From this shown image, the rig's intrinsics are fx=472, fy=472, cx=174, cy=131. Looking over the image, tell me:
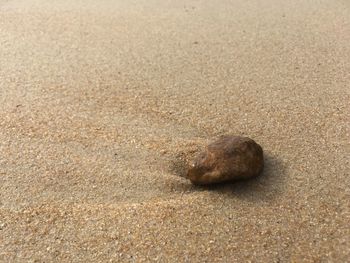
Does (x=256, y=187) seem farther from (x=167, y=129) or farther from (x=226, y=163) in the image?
(x=167, y=129)

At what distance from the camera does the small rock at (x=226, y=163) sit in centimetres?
148

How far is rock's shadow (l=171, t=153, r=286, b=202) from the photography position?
58.2 inches

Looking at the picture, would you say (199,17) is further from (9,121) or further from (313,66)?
(9,121)

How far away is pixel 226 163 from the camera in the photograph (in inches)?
58.2

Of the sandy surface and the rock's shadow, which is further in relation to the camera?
the rock's shadow

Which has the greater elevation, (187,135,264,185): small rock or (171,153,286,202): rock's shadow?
(187,135,264,185): small rock

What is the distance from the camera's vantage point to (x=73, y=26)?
8.89ft

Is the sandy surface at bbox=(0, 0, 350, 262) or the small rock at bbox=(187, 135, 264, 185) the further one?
the small rock at bbox=(187, 135, 264, 185)

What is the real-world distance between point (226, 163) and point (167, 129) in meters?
0.39

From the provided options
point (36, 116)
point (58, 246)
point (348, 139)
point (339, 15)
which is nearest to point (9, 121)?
point (36, 116)

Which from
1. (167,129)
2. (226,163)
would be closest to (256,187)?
(226,163)

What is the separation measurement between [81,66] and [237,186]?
1111mm

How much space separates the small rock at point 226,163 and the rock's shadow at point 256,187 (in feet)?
0.08

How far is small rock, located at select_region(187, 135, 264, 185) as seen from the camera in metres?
1.48
